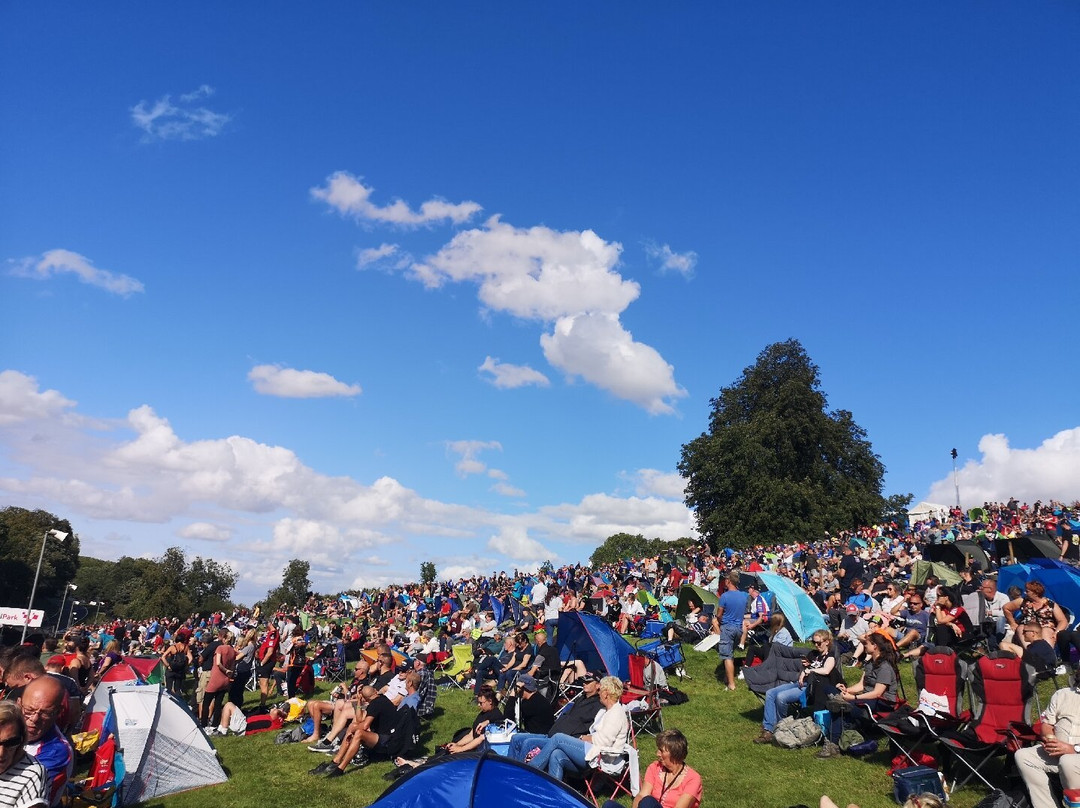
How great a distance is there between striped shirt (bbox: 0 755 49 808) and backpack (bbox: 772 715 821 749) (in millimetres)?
7703

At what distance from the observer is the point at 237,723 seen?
11648 mm

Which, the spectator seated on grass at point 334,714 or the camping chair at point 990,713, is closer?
the camping chair at point 990,713

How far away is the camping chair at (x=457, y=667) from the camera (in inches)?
587

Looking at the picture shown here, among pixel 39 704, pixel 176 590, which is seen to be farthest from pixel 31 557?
pixel 39 704

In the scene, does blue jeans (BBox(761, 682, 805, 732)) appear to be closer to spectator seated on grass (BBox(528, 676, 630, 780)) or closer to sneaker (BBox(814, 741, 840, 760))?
sneaker (BBox(814, 741, 840, 760))

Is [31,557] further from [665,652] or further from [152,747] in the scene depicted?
[665,652]

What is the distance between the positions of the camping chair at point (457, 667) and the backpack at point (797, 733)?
7.74m

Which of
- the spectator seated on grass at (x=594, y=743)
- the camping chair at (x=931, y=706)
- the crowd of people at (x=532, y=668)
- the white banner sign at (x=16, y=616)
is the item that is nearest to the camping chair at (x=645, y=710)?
the crowd of people at (x=532, y=668)

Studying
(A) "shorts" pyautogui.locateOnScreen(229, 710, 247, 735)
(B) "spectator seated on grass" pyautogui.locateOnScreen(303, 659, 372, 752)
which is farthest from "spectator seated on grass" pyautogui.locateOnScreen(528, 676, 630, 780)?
(A) "shorts" pyautogui.locateOnScreen(229, 710, 247, 735)

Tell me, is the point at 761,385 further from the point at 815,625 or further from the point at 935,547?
the point at 815,625

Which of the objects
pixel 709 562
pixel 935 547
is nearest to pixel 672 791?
pixel 935 547

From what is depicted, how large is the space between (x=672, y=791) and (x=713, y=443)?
41880mm

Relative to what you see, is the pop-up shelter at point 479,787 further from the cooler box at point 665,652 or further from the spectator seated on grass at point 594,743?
the cooler box at point 665,652

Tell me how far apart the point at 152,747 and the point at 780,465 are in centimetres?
4168
